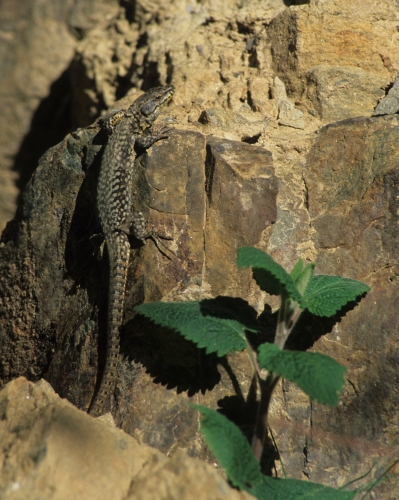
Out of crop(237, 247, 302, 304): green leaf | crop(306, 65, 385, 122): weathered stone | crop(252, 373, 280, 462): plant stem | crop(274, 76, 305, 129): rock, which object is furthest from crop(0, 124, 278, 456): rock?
crop(306, 65, 385, 122): weathered stone

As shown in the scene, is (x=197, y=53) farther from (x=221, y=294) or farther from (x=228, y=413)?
(x=228, y=413)

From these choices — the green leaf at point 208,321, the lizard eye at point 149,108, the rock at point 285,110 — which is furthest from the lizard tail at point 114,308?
the rock at point 285,110

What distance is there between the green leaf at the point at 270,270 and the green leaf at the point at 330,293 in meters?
0.19

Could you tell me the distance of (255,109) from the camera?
5.21 metres

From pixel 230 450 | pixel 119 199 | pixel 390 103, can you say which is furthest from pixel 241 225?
pixel 230 450

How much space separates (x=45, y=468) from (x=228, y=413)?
1329mm

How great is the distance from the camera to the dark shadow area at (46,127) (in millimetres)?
9570

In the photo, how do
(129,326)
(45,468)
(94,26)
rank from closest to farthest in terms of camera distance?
1. (45,468)
2. (129,326)
3. (94,26)

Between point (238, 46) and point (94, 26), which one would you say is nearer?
point (238, 46)

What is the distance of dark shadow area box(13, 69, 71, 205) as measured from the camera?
9570 mm

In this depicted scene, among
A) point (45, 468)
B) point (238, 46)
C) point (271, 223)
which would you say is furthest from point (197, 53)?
point (45, 468)

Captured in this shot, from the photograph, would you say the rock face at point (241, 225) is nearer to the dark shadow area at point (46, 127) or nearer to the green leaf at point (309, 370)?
the green leaf at point (309, 370)

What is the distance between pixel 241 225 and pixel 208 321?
1070 mm

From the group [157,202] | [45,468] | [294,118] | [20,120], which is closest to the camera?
[45,468]
